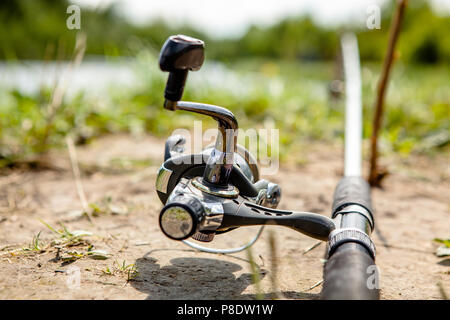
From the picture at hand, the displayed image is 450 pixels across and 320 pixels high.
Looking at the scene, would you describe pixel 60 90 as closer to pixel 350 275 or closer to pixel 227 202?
pixel 227 202

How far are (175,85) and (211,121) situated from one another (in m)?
2.50

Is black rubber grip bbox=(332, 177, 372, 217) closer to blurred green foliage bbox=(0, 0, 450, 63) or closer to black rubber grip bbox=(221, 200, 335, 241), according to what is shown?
black rubber grip bbox=(221, 200, 335, 241)

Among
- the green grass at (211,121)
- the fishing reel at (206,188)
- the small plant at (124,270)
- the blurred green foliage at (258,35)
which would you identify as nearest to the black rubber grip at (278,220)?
the fishing reel at (206,188)

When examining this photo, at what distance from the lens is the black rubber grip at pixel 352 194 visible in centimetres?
120

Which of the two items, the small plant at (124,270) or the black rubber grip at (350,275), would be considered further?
the small plant at (124,270)

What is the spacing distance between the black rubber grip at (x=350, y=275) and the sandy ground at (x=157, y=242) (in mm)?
65

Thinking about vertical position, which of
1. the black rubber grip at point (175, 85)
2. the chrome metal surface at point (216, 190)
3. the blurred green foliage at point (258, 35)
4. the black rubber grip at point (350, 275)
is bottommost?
the black rubber grip at point (350, 275)

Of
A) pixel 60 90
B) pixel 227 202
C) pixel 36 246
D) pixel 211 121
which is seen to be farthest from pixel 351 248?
pixel 211 121

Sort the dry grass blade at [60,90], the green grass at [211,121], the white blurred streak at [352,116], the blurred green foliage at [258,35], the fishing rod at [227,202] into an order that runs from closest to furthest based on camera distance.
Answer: the fishing rod at [227,202] < the white blurred streak at [352,116] < the dry grass blade at [60,90] < the green grass at [211,121] < the blurred green foliage at [258,35]

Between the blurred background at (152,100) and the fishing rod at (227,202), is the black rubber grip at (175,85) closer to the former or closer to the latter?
the fishing rod at (227,202)

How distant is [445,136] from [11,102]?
2.95 meters

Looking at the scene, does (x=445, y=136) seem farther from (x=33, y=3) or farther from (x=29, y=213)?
(x=33, y=3)

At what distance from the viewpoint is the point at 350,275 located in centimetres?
84

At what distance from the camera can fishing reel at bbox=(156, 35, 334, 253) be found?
0.96 metres
